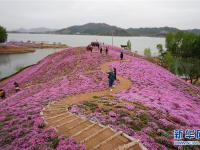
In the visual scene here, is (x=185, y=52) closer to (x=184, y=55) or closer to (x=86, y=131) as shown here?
(x=184, y=55)

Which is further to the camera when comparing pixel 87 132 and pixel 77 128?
pixel 77 128

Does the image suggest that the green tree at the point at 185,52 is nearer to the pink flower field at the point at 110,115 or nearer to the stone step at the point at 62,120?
the pink flower field at the point at 110,115

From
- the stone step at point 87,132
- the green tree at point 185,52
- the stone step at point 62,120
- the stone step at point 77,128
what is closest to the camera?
the stone step at point 87,132

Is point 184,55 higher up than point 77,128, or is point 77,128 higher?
point 77,128

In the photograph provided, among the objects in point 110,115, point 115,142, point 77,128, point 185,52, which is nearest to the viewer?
point 115,142

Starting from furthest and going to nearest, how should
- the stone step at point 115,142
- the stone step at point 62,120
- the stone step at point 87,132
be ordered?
the stone step at point 62,120 < the stone step at point 87,132 < the stone step at point 115,142

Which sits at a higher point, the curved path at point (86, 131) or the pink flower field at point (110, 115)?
the curved path at point (86, 131)

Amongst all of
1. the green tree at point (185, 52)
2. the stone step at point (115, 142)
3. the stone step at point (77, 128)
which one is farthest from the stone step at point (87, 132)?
the green tree at point (185, 52)

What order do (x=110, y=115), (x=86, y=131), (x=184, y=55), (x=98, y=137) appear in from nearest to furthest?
(x=98, y=137), (x=86, y=131), (x=110, y=115), (x=184, y=55)

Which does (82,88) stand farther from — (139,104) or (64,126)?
(64,126)

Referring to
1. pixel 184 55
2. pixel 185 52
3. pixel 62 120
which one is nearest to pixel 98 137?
pixel 62 120

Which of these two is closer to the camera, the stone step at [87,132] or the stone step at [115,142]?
the stone step at [115,142]

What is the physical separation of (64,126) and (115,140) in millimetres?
4844

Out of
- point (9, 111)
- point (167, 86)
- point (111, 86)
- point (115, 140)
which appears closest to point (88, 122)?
point (115, 140)
